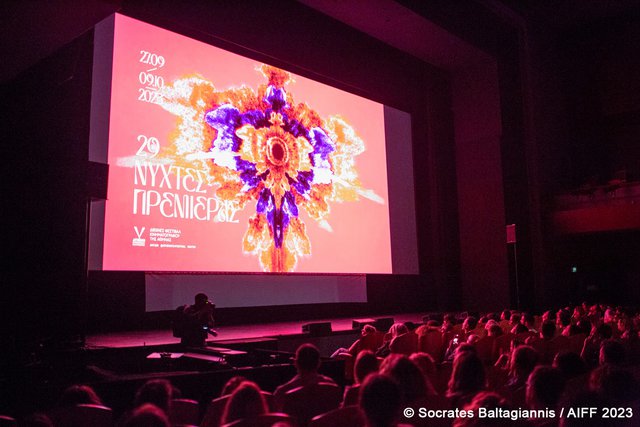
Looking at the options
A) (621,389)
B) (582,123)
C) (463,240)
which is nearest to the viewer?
(621,389)

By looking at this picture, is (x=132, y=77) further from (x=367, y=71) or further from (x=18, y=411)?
(x=367, y=71)

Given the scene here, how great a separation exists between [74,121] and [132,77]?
1.56 metres

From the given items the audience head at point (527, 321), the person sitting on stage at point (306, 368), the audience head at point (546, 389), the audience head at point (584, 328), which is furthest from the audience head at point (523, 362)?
the audience head at point (527, 321)

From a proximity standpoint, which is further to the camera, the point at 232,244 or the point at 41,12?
the point at 232,244

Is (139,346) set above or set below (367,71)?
below

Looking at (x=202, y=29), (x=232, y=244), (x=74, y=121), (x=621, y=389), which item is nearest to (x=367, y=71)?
(x=202, y=29)

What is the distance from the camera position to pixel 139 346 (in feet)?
18.8

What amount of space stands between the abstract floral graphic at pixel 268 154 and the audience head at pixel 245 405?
5686 millimetres

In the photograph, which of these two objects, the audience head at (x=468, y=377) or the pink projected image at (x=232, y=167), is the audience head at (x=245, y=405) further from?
the pink projected image at (x=232, y=167)

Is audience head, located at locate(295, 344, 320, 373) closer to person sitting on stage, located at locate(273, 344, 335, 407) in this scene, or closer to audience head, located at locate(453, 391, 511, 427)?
person sitting on stage, located at locate(273, 344, 335, 407)

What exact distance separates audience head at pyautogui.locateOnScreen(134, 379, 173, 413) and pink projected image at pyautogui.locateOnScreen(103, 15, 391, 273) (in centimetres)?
487

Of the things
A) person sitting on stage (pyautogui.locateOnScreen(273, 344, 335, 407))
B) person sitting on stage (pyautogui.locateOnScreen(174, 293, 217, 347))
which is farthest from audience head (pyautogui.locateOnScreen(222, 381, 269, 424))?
person sitting on stage (pyautogui.locateOnScreen(174, 293, 217, 347))

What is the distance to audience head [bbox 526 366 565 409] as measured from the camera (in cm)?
259

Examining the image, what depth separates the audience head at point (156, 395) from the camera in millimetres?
2396
